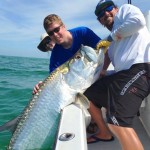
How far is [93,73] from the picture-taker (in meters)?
3.29

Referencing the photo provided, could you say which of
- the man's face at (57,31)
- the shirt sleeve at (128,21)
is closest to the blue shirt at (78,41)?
the man's face at (57,31)

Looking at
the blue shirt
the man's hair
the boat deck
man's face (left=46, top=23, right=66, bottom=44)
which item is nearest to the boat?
the boat deck

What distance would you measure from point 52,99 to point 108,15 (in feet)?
3.36

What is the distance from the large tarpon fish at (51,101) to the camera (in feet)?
9.74

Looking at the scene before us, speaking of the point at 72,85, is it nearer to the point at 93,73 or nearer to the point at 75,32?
the point at 93,73

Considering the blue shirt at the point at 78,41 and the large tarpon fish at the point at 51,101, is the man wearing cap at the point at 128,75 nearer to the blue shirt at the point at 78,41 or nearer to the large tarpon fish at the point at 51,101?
the large tarpon fish at the point at 51,101

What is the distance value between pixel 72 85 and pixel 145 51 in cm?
92

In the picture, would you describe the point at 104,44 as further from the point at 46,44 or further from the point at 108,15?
the point at 46,44

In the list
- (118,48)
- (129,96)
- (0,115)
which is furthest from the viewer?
(0,115)

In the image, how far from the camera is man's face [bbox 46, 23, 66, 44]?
349cm

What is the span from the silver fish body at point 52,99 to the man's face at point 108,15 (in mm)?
344

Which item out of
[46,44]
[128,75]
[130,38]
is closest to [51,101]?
[128,75]

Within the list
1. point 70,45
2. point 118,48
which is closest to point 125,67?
point 118,48

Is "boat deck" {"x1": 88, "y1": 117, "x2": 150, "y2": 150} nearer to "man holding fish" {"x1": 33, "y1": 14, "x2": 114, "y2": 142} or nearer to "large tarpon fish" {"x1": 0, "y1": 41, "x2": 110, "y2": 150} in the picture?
"large tarpon fish" {"x1": 0, "y1": 41, "x2": 110, "y2": 150}
